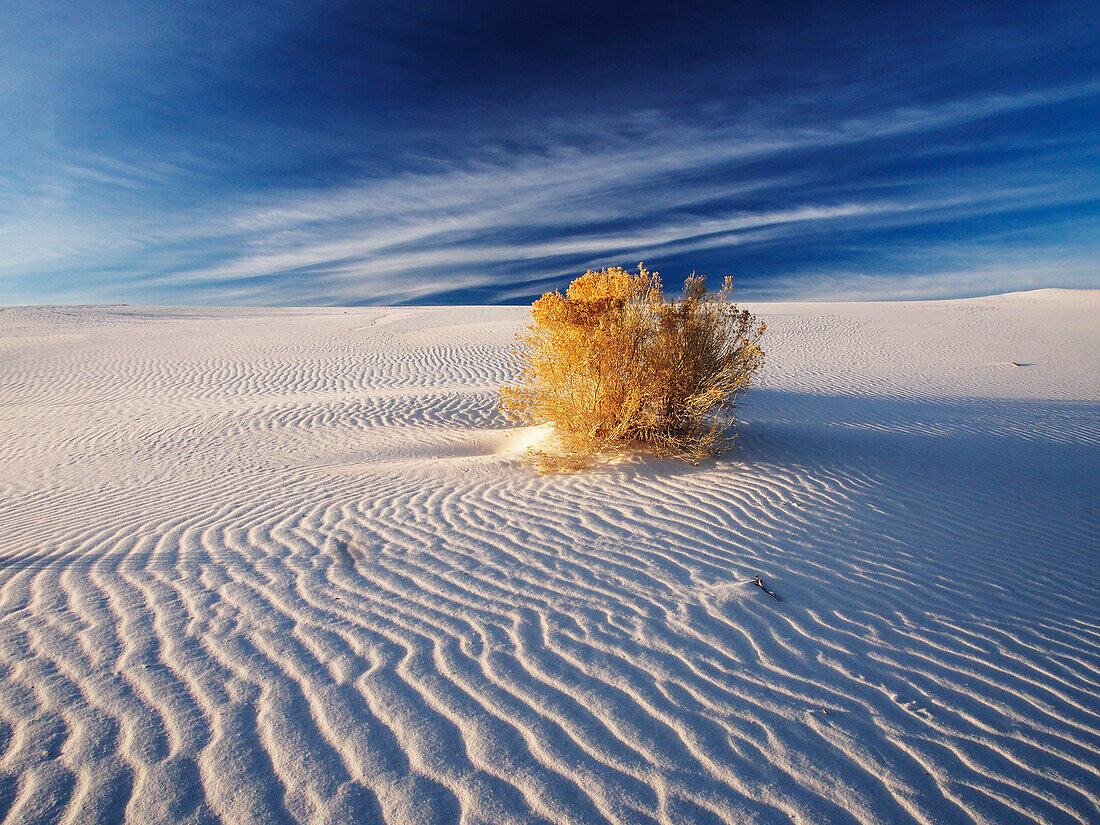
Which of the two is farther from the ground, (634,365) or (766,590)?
(634,365)

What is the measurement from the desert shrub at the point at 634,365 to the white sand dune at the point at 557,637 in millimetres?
530

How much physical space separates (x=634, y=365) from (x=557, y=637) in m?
3.96

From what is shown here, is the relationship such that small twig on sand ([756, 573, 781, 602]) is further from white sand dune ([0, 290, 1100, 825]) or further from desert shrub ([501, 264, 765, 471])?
desert shrub ([501, 264, 765, 471])

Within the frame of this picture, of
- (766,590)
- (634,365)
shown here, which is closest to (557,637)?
(766,590)

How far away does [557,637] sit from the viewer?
314 centimetres

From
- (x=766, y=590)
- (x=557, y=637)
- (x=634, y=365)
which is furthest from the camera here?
(x=634, y=365)

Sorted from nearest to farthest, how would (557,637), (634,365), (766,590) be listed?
(557,637) < (766,590) < (634,365)

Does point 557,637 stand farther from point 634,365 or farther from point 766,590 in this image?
point 634,365

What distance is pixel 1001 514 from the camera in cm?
526

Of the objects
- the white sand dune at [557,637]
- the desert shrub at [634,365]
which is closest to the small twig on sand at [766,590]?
the white sand dune at [557,637]

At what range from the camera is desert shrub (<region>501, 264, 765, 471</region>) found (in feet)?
21.3

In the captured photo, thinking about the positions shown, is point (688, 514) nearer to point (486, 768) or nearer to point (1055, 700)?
point (1055, 700)

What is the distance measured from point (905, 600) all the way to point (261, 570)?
4.46m

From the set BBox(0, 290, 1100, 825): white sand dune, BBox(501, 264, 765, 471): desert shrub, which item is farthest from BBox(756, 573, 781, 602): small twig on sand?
BBox(501, 264, 765, 471): desert shrub
